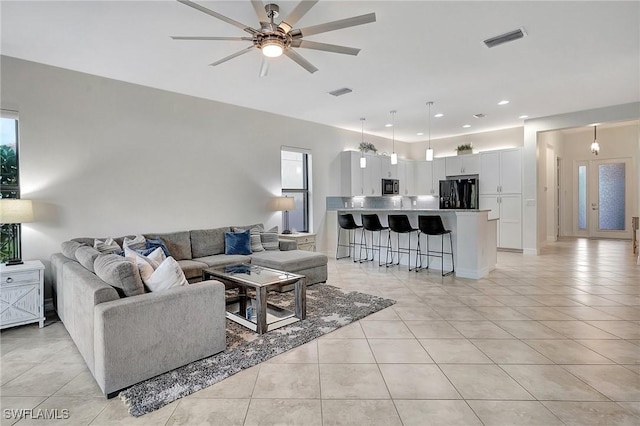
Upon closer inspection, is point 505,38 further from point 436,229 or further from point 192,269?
point 192,269

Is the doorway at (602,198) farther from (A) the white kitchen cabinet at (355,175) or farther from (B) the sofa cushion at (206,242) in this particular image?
(B) the sofa cushion at (206,242)

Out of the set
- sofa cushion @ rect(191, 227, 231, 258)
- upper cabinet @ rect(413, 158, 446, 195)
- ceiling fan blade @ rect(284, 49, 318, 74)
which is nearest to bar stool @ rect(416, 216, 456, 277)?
ceiling fan blade @ rect(284, 49, 318, 74)

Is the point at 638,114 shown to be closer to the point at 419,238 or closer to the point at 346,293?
the point at 419,238

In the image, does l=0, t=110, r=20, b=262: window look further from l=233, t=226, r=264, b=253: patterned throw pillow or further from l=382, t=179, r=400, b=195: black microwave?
l=382, t=179, r=400, b=195: black microwave

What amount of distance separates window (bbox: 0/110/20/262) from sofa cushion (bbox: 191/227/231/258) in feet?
6.29

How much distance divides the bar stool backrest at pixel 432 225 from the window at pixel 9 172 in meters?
5.31

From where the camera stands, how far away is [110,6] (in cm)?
269

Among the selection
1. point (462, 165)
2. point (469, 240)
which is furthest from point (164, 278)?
point (462, 165)

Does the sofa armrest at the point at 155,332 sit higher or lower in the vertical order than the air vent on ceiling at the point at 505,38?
lower

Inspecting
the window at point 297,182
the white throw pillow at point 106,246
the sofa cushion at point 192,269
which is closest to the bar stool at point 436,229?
the window at point 297,182

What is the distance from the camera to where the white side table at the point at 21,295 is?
3.12 m

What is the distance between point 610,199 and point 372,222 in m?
8.04

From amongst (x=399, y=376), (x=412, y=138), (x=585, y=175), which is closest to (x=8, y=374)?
(x=399, y=376)

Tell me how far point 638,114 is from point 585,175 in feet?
15.0
